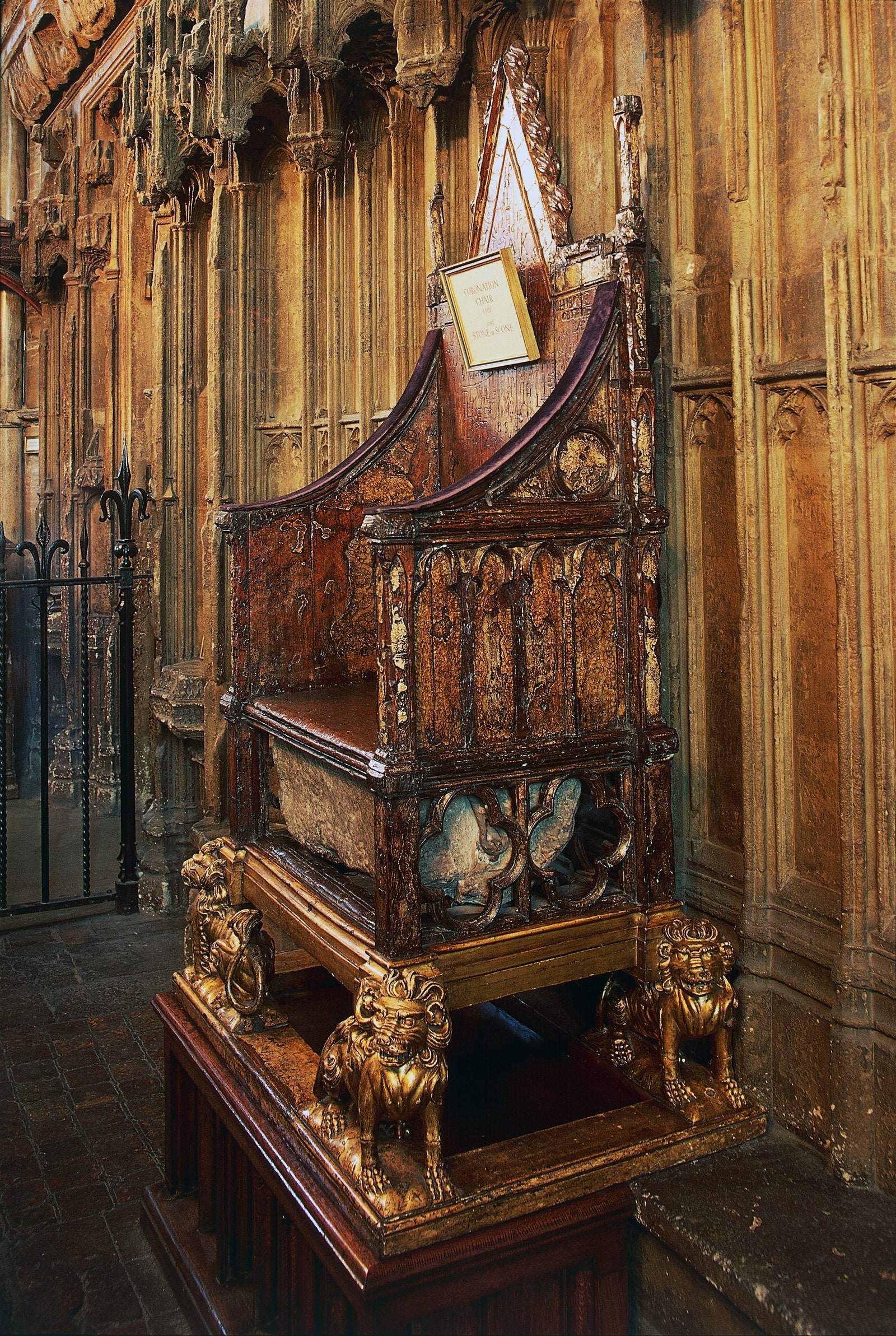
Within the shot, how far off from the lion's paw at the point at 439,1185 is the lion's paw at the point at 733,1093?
2.13ft

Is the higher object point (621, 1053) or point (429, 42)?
point (429, 42)

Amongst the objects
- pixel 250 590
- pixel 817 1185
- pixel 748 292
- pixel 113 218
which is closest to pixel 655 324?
pixel 748 292

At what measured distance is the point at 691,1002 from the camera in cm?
230

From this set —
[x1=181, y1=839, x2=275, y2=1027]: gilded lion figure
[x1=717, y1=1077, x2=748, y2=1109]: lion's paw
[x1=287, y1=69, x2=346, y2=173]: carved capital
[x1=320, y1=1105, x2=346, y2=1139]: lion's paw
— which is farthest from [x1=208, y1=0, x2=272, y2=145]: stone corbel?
[x1=717, y1=1077, x2=748, y2=1109]: lion's paw

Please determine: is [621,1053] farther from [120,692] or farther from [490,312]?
[120,692]

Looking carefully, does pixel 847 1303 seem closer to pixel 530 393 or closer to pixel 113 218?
pixel 530 393

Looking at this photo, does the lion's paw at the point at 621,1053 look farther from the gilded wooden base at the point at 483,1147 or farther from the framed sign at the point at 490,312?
the framed sign at the point at 490,312

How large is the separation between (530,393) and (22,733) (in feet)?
25.1

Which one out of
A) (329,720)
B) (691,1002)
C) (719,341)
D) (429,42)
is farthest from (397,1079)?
(429,42)

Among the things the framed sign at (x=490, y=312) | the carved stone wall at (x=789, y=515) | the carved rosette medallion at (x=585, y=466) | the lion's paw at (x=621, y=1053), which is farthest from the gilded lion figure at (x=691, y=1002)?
the framed sign at (x=490, y=312)

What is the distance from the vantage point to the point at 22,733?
946cm

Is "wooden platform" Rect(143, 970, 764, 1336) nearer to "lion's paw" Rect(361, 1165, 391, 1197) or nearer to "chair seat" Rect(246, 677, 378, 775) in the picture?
"lion's paw" Rect(361, 1165, 391, 1197)

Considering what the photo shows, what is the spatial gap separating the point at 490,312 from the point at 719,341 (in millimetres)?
638

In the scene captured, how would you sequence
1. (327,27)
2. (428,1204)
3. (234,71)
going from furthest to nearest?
(234,71), (327,27), (428,1204)
